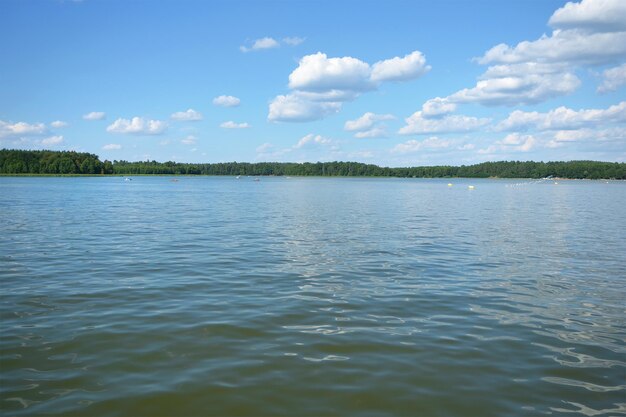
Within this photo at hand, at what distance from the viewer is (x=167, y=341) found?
36.5 ft

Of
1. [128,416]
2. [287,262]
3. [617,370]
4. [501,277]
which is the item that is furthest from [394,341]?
[287,262]

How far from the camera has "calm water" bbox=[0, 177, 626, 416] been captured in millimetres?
8438

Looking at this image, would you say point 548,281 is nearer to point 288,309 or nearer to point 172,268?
point 288,309

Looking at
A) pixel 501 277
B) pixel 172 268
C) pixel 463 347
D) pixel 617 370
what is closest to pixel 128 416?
pixel 463 347

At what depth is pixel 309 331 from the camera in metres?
12.0

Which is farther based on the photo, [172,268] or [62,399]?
[172,268]

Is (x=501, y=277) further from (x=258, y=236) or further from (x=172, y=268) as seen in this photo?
(x=258, y=236)

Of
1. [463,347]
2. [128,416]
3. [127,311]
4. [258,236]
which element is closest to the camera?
[128,416]

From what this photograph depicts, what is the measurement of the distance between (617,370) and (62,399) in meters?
10.9

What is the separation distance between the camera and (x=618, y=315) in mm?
13961

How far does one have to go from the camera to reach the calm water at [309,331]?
27.7ft

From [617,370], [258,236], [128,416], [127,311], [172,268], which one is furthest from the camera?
[258,236]

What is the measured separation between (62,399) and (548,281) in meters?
17.1

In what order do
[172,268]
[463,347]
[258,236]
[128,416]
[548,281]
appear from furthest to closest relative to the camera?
[258,236], [172,268], [548,281], [463,347], [128,416]
